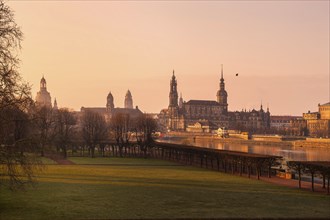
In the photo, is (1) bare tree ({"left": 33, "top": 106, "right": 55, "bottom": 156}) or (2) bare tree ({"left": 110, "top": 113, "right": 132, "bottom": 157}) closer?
(1) bare tree ({"left": 33, "top": 106, "right": 55, "bottom": 156})

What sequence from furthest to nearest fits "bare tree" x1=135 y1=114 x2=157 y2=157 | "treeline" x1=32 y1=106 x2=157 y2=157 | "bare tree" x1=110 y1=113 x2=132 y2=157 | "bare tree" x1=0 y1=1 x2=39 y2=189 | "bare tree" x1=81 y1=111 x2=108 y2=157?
"bare tree" x1=110 y1=113 x2=132 y2=157 < "bare tree" x1=135 y1=114 x2=157 y2=157 < "bare tree" x1=81 y1=111 x2=108 y2=157 < "treeline" x1=32 y1=106 x2=157 y2=157 < "bare tree" x1=0 y1=1 x2=39 y2=189

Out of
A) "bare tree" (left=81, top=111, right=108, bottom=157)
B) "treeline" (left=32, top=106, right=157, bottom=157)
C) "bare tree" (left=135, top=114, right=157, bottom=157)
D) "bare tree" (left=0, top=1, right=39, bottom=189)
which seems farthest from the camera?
"bare tree" (left=135, top=114, right=157, bottom=157)

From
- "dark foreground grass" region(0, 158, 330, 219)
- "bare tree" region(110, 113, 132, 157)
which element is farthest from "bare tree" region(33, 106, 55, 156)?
"bare tree" region(110, 113, 132, 157)

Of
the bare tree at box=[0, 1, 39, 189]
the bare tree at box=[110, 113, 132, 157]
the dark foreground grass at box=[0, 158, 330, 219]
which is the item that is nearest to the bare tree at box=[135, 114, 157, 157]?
the bare tree at box=[110, 113, 132, 157]

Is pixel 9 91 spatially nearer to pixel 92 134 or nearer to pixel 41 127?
pixel 41 127

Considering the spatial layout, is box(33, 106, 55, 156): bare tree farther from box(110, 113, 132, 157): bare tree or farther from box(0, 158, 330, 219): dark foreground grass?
box(110, 113, 132, 157): bare tree

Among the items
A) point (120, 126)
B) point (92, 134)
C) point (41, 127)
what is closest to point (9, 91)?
point (41, 127)

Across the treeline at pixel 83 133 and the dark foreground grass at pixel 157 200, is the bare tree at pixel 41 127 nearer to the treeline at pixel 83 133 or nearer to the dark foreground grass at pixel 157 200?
the treeline at pixel 83 133

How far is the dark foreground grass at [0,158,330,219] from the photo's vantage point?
24188 mm

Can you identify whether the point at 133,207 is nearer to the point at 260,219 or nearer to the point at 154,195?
the point at 154,195

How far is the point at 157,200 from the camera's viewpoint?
28.5 meters

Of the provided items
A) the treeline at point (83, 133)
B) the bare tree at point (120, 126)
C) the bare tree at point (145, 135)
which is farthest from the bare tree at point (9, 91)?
the bare tree at point (120, 126)

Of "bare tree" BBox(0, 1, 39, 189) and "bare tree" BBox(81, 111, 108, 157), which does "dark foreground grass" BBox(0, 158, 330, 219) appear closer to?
"bare tree" BBox(0, 1, 39, 189)

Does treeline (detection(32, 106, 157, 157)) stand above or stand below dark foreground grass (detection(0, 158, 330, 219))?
above
